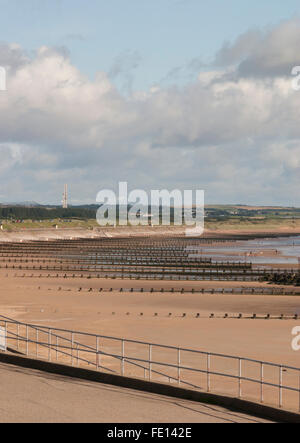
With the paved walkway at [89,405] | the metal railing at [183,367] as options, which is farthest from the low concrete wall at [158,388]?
the metal railing at [183,367]

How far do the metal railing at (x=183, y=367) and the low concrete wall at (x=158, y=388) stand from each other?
1.42ft

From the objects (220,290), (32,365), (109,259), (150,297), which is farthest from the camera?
(109,259)

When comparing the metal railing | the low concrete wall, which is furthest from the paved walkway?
A: the metal railing

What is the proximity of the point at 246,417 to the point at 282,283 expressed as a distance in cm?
4954

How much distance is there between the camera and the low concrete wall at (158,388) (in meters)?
18.6

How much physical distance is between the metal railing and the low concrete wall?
434mm

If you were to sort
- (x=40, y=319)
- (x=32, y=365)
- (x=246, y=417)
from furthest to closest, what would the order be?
(x=40, y=319), (x=32, y=365), (x=246, y=417)

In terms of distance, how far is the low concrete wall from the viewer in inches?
731

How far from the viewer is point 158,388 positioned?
21.5m

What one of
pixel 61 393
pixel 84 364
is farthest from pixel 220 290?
pixel 61 393

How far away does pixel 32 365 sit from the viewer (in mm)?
25344

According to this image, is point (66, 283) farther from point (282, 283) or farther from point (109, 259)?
point (109, 259)

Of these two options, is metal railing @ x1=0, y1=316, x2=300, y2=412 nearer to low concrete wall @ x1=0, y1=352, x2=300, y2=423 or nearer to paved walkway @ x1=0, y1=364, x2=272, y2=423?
low concrete wall @ x1=0, y1=352, x2=300, y2=423
